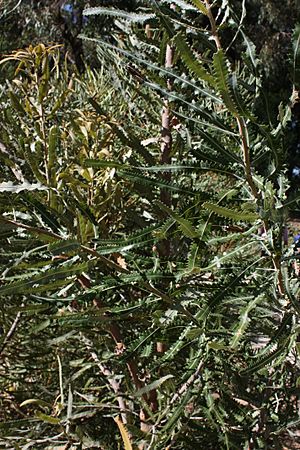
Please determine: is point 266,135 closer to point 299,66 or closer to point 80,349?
point 299,66

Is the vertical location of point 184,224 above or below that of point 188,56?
below

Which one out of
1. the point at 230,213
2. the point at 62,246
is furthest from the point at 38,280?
the point at 230,213

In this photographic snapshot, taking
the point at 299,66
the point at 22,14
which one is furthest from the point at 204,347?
the point at 22,14

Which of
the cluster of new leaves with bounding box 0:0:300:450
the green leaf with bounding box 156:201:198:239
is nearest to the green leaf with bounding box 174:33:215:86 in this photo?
the cluster of new leaves with bounding box 0:0:300:450

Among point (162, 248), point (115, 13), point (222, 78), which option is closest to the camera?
point (222, 78)

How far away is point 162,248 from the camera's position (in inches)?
31.9

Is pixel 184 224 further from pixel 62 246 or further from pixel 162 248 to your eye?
pixel 162 248

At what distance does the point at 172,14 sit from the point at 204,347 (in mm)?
333

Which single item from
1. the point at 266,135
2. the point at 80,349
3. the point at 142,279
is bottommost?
the point at 80,349

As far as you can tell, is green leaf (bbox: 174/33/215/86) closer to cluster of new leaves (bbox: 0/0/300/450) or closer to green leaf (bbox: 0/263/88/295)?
cluster of new leaves (bbox: 0/0/300/450)

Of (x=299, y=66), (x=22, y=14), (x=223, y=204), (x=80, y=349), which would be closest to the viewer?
(x=299, y=66)

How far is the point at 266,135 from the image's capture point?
0.49 metres

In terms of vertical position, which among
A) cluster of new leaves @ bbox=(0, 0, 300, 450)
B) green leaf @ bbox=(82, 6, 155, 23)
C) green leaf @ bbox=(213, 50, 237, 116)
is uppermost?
green leaf @ bbox=(82, 6, 155, 23)

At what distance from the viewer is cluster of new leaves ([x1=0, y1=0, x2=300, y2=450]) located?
53 cm
